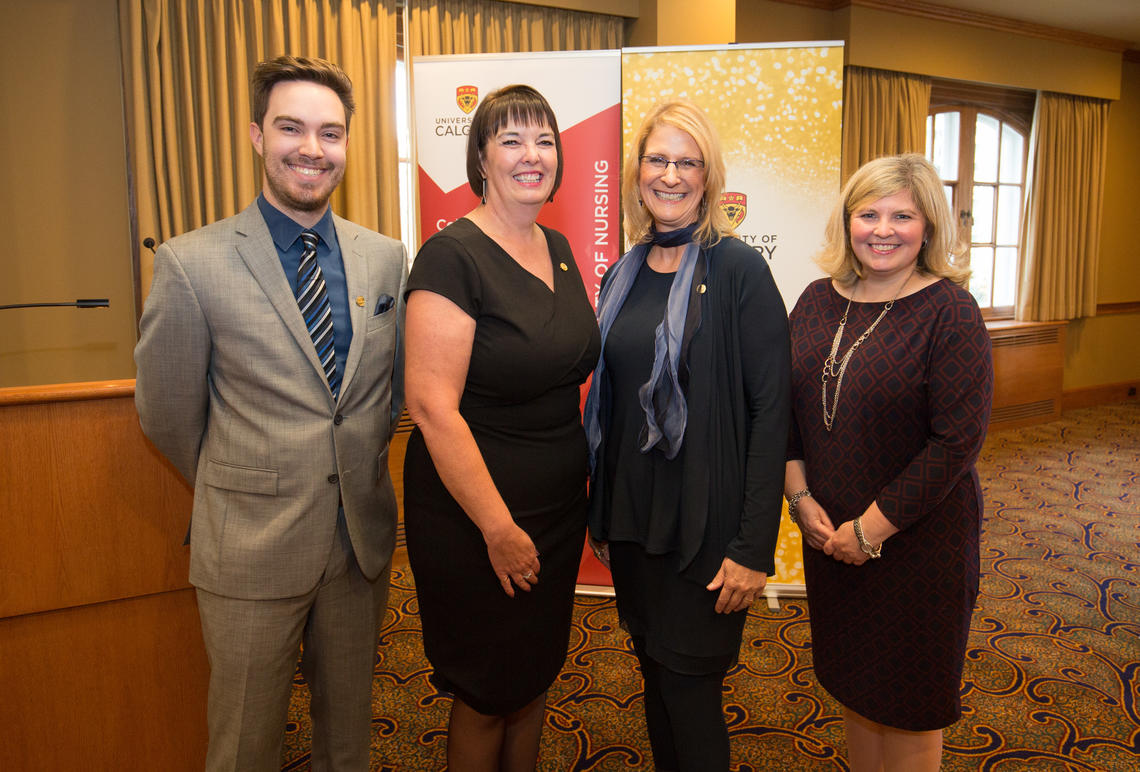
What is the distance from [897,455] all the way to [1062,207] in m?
7.10

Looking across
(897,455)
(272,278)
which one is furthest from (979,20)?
(272,278)

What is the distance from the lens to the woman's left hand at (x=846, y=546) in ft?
5.41

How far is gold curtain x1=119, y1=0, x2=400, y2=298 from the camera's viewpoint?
3893 millimetres

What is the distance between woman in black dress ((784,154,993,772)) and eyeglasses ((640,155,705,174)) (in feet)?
1.38

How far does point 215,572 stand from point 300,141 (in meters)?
0.93

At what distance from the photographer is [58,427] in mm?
1752

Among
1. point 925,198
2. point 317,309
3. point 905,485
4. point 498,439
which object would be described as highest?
point 925,198

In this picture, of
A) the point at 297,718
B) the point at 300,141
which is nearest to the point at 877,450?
the point at 300,141

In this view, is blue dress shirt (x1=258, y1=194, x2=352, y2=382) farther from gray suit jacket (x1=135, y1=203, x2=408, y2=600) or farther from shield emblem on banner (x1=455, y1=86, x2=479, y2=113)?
shield emblem on banner (x1=455, y1=86, x2=479, y2=113)

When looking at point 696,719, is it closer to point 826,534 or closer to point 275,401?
point 826,534

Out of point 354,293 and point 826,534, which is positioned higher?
point 354,293

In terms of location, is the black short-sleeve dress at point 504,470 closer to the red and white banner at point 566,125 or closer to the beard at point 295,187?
the beard at point 295,187


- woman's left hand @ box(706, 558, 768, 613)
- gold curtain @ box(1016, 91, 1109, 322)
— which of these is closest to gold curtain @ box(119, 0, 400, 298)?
woman's left hand @ box(706, 558, 768, 613)

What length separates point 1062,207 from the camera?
7.16 meters
